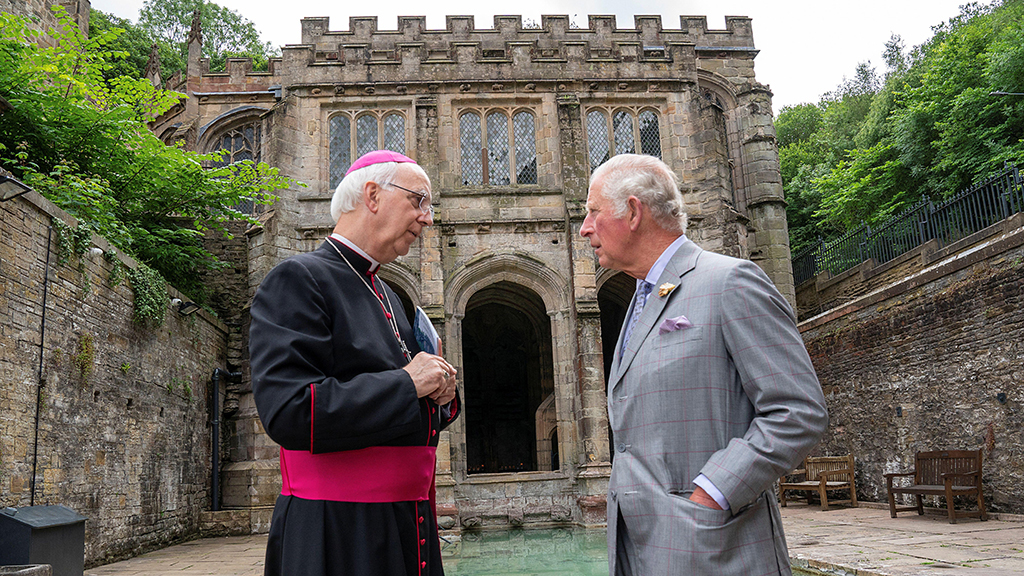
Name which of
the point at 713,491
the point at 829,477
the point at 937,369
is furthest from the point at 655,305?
the point at 829,477

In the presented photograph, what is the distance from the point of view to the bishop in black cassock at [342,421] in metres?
2.01

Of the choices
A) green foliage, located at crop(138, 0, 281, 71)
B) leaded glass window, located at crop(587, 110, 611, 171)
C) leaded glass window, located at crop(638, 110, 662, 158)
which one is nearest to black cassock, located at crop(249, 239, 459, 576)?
leaded glass window, located at crop(587, 110, 611, 171)

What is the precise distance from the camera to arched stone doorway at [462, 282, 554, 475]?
2172 centimetres

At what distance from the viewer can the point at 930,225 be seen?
16781 mm

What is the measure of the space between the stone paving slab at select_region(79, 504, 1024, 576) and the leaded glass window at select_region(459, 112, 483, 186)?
8301 millimetres

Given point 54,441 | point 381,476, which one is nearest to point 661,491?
point 381,476

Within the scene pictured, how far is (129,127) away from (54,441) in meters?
5.69

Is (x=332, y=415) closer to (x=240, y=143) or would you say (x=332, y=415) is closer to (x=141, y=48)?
(x=240, y=143)

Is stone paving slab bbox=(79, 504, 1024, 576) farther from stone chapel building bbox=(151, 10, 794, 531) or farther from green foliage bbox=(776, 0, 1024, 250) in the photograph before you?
green foliage bbox=(776, 0, 1024, 250)

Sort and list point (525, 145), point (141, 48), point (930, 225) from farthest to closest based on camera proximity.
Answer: point (141, 48) < point (930, 225) < point (525, 145)

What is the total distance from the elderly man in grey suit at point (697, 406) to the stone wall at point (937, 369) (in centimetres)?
877

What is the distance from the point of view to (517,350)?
2250cm

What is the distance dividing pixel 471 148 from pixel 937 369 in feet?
32.2

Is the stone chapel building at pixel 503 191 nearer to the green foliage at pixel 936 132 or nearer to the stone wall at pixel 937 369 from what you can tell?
the stone wall at pixel 937 369
